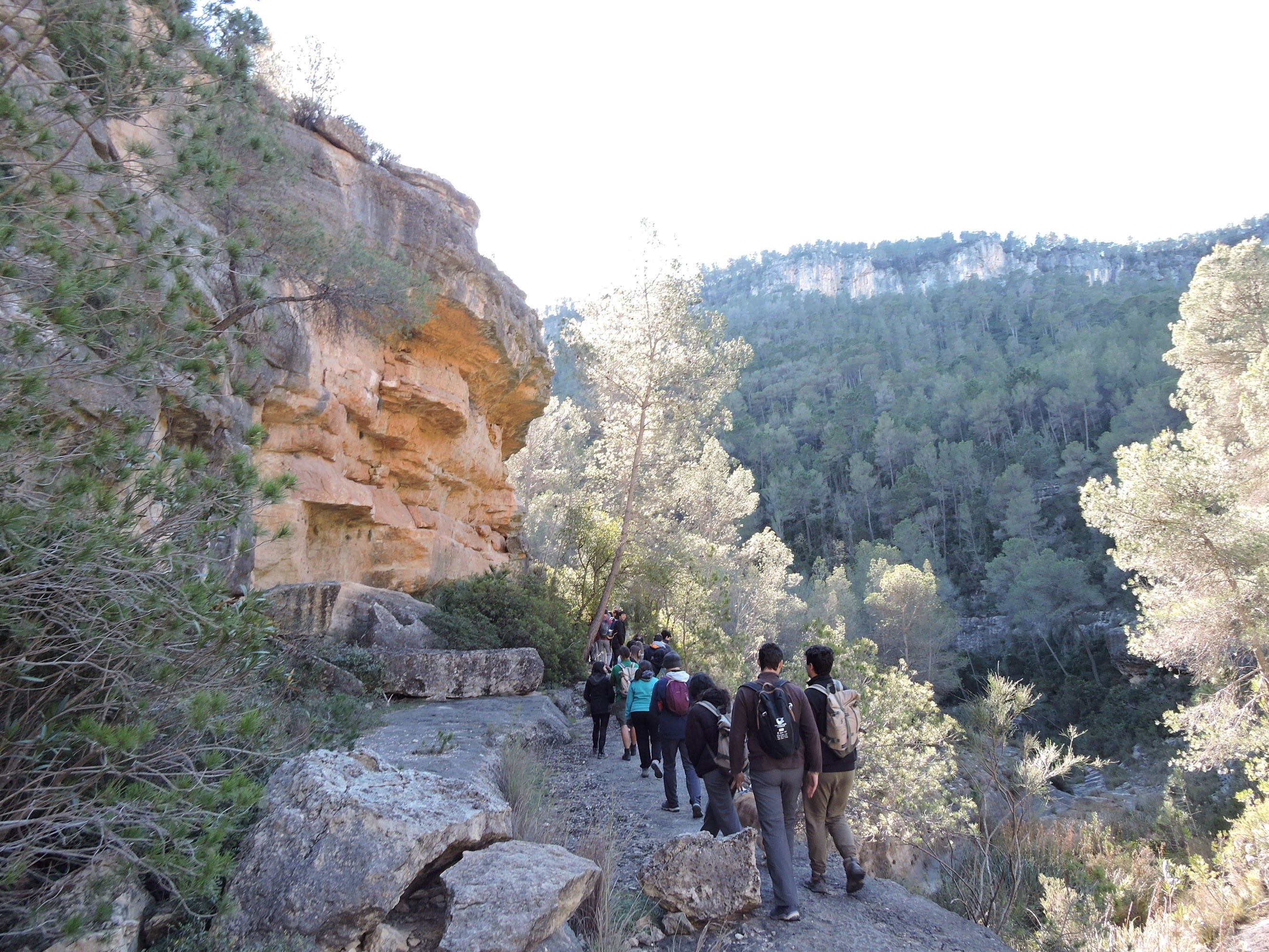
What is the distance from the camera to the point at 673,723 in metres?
6.20

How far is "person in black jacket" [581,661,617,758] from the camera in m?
8.60

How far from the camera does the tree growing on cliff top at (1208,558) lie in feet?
34.3

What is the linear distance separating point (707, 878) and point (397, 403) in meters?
10.9

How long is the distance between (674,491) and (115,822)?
14836 mm

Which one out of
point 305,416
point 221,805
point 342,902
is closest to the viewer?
point 342,902

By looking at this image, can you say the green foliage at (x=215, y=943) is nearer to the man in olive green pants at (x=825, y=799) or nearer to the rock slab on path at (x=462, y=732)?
the rock slab on path at (x=462, y=732)

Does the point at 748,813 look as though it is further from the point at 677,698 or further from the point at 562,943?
the point at 562,943

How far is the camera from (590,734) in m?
10.5

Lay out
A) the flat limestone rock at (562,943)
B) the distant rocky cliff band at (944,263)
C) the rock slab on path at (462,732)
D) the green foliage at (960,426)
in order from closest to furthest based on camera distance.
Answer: the flat limestone rock at (562,943) → the rock slab on path at (462,732) → the green foliage at (960,426) → the distant rocky cliff band at (944,263)

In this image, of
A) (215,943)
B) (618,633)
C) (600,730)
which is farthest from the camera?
(618,633)

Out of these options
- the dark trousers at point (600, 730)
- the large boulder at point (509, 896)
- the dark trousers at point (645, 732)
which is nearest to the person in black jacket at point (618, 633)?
the dark trousers at point (600, 730)

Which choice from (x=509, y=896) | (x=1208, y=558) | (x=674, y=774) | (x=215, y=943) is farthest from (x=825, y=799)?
(x=1208, y=558)

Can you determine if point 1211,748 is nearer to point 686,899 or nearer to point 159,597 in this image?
point 686,899

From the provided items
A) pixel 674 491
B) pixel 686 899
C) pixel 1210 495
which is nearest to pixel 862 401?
pixel 674 491
